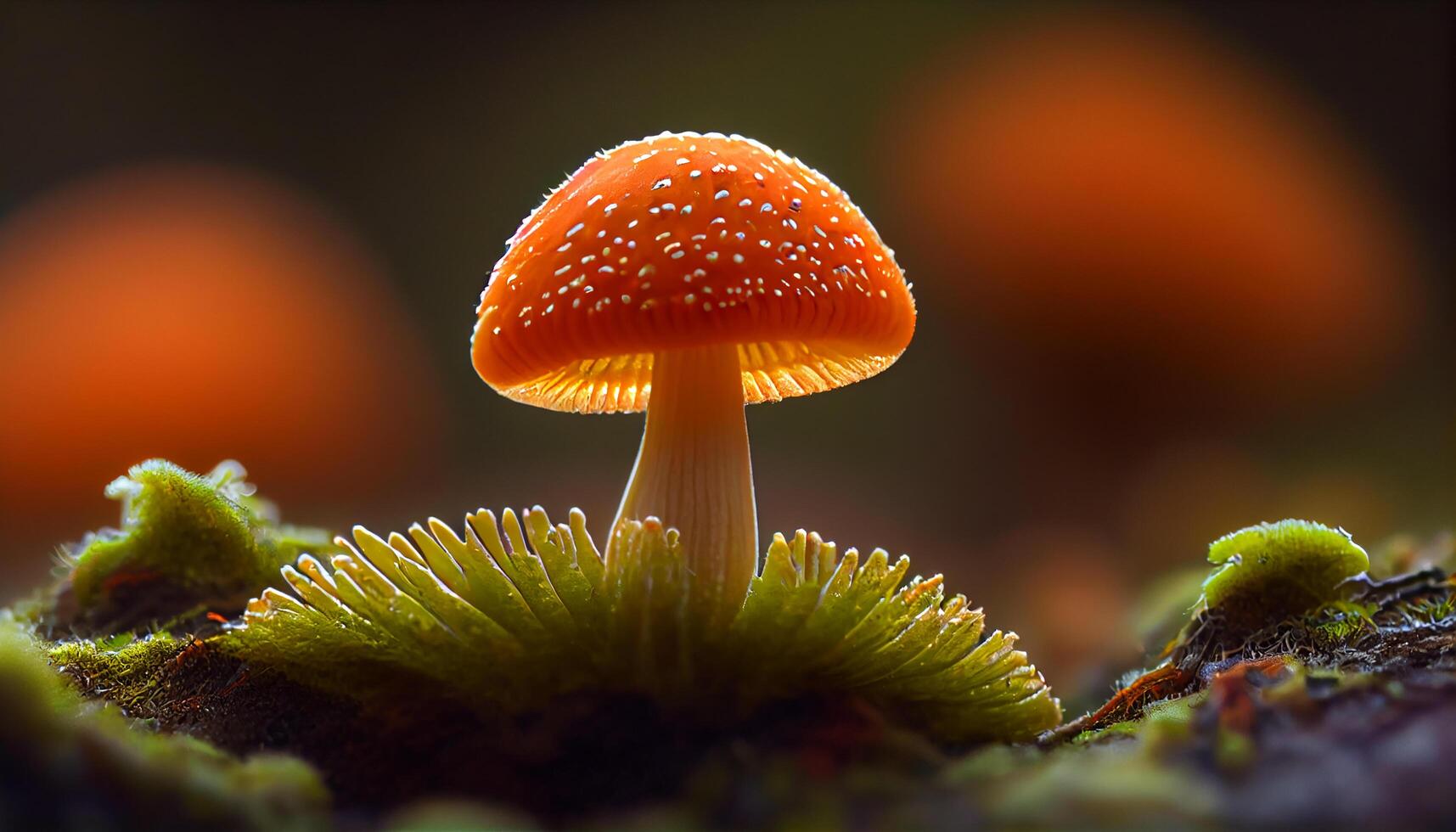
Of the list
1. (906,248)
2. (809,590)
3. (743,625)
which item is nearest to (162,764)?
(743,625)

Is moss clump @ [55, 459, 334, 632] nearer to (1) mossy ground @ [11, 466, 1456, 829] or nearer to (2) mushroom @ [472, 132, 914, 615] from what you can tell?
(1) mossy ground @ [11, 466, 1456, 829]

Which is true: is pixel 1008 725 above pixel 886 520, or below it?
below

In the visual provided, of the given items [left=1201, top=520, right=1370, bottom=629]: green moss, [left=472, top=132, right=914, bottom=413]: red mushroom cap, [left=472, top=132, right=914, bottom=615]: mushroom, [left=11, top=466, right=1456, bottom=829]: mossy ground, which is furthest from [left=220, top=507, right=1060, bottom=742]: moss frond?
[left=1201, top=520, right=1370, bottom=629]: green moss

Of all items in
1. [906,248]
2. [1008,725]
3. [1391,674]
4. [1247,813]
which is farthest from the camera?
[906,248]

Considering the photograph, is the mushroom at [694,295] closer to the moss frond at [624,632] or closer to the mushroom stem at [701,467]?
the mushroom stem at [701,467]

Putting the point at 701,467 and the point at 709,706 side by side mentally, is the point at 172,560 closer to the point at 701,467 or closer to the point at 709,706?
the point at 701,467

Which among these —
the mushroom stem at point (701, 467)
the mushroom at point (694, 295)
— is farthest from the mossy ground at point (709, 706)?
the mushroom stem at point (701, 467)

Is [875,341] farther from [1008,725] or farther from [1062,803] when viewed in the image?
[1062,803]

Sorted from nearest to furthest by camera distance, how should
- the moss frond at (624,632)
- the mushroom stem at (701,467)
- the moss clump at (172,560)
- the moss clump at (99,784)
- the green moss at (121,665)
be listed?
1. the moss clump at (99,784)
2. the moss frond at (624,632)
3. the green moss at (121,665)
4. the mushroom stem at (701,467)
5. the moss clump at (172,560)
